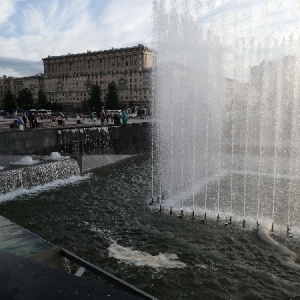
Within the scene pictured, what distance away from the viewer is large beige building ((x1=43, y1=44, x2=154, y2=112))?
95.9m

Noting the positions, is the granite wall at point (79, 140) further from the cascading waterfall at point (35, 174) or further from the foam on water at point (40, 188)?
the foam on water at point (40, 188)

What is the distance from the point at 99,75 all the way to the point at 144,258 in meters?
100

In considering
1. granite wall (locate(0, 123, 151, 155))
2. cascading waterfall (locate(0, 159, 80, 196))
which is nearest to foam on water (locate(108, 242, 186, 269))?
cascading waterfall (locate(0, 159, 80, 196))

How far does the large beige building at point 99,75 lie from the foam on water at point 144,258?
85689 millimetres

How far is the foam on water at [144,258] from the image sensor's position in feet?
20.3

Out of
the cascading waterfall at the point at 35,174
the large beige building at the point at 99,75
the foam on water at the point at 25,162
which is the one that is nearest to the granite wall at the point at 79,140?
the foam on water at the point at 25,162

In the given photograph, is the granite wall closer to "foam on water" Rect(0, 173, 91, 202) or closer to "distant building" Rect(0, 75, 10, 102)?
"foam on water" Rect(0, 173, 91, 202)

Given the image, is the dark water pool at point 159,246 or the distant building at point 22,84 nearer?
the dark water pool at point 159,246

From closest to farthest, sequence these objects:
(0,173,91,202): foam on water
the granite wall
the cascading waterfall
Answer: (0,173,91,202): foam on water → the cascading waterfall → the granite wall

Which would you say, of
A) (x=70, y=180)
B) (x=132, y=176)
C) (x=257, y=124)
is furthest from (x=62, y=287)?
(x=257, y=124)

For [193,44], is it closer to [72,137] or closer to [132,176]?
[132,176]

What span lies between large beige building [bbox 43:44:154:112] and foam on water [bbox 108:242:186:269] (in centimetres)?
8569

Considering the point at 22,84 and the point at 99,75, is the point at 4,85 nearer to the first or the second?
the point at 22,84

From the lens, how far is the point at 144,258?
21.2 ft
